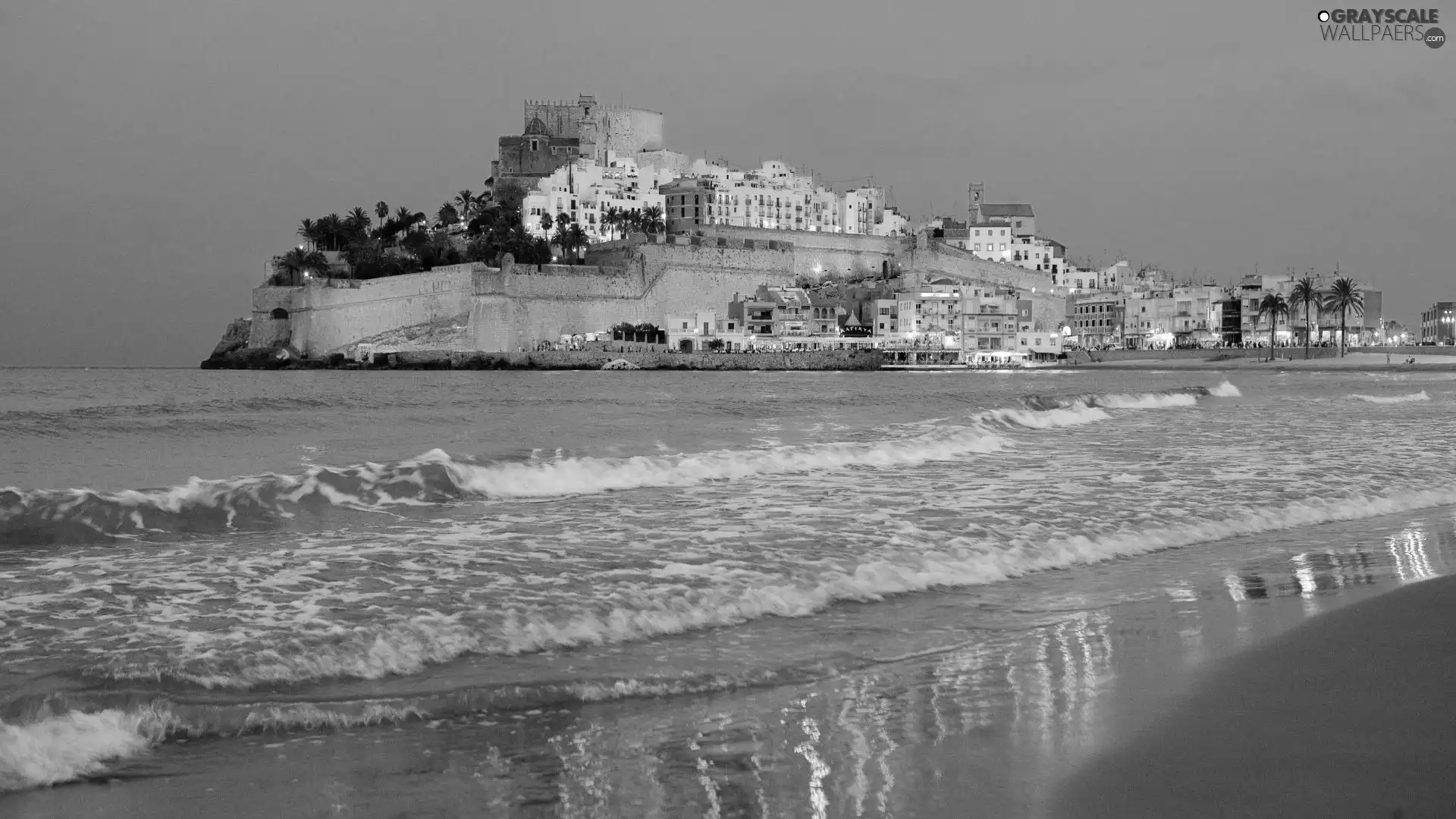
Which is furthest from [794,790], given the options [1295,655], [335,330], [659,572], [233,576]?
[335,330]

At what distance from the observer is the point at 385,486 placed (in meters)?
7.95

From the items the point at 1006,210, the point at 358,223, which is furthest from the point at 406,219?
the point at 1006,210

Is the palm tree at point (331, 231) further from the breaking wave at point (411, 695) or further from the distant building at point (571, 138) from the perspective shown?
the breaking wave at point (411, 695)

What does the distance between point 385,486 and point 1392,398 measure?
2162 centimetres

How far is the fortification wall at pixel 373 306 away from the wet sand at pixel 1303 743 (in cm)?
5688

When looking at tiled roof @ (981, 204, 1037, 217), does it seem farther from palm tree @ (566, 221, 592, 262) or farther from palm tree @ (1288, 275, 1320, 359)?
palm tree @ (566, 221, 592, 262)

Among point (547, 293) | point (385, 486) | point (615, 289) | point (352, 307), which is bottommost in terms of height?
point (385, 486)

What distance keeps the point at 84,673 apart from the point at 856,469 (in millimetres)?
7072

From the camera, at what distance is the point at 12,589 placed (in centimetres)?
465

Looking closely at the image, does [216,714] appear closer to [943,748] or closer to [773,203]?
[943,748]

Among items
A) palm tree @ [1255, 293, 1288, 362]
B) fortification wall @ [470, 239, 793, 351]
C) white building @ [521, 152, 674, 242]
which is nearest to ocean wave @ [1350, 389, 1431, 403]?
fortification wall @ [470, 239, 793, 351]

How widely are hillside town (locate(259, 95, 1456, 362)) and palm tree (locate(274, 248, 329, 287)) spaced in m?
0.10

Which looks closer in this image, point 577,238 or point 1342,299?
point 1342,299

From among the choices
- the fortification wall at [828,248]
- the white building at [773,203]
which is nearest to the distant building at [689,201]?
the white building at [773,203]
